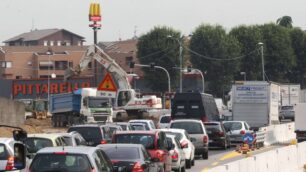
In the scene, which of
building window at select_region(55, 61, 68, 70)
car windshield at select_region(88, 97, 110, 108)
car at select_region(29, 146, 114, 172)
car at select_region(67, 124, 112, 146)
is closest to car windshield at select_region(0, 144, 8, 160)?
car at select_region(29, 146, 114, 172)

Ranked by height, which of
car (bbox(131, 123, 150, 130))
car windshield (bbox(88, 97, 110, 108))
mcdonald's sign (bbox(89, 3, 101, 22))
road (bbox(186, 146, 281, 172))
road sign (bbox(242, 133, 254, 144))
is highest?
mcdonald's sign (bbox(89, 3, 101, 22))

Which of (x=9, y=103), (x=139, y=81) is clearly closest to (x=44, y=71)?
(x=139, y=81)

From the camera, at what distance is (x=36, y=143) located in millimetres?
24125

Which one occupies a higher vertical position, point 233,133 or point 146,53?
point 146,53

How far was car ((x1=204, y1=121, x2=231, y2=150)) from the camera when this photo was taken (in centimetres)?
4472

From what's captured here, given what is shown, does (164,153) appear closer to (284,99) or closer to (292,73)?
(284,99)

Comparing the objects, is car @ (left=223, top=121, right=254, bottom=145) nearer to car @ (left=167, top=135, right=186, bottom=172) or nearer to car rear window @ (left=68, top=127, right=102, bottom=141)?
car rear window @ (left=68, top=127, right=102, bottom=141)

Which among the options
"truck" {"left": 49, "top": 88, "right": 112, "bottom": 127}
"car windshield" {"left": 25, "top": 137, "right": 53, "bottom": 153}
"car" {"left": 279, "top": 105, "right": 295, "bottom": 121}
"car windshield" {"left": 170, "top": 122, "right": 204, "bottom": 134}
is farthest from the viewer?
"car" {"left": 279, "top": 105, "right": 295, "bottom": 121}

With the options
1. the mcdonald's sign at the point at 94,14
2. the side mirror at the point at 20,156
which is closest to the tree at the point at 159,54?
the mcdonald's sign at the point at 94,14

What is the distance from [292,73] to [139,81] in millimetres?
22299

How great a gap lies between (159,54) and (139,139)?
331 feet

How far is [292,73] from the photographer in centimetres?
13825

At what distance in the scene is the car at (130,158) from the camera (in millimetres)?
20603

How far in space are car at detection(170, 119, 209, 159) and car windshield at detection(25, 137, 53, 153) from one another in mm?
14000
